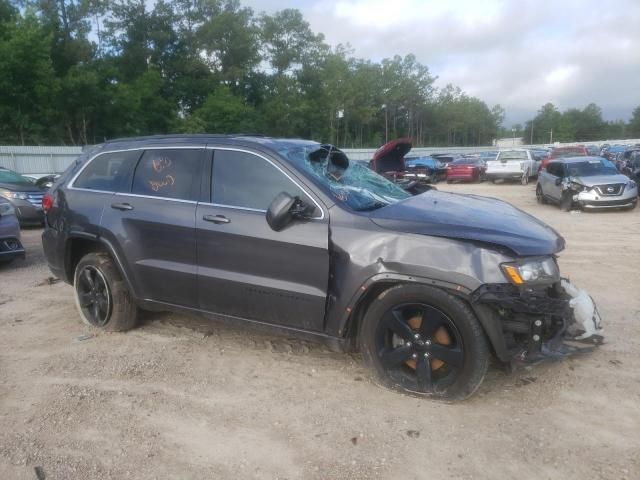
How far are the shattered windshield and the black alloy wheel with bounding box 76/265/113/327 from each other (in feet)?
6.90

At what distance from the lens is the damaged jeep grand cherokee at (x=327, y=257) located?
3.21m

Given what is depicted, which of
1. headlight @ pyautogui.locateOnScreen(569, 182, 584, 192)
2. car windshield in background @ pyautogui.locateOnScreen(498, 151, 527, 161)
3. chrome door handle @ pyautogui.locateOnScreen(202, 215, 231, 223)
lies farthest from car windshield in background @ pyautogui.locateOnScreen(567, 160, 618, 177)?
chrome door handle @ pyautogui.locateOnScreen(202, 215, 231, 223)

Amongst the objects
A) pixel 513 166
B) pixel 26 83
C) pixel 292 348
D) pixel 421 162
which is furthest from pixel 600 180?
pixel 26 83

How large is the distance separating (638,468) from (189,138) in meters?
3.69

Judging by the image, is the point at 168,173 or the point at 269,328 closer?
the point at 269,328

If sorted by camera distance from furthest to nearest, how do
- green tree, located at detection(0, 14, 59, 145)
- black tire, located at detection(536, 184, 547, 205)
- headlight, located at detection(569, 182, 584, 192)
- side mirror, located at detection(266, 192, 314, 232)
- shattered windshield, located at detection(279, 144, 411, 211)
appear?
green tree, located at detection(0, 14, 59, 145)
black tire, located at detection(536, 184, 547, 205)
headlight, located at detection(569, 182, 584, 192)
shattered windshield, located at detection(279, 144, 411, 211)
side mirror, located at detection(266, 192, 314, 232)

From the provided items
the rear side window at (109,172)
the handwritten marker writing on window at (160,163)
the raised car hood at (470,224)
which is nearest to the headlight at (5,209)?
the rear side window at (109,172)

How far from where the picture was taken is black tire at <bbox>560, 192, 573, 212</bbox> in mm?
13555

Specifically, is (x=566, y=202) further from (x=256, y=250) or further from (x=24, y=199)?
(x=24, y=199)

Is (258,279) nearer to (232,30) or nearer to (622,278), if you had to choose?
(622,278)

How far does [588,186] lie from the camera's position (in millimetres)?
13125

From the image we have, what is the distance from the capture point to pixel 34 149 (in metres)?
23.2

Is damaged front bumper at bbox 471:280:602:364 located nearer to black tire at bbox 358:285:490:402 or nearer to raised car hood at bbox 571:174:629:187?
black tire at bbox 358:285:490:402

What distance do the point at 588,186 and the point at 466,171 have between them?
13589 millimetres
